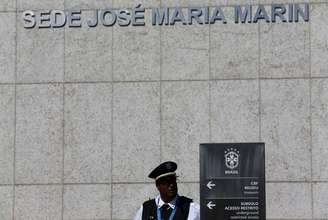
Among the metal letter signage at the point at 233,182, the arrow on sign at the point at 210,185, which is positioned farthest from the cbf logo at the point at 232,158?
the arrow on sign at the point at 210,185

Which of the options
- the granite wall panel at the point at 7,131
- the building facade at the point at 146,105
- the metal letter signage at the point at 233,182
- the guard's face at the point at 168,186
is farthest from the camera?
the granite wall panel at the point at 7,131

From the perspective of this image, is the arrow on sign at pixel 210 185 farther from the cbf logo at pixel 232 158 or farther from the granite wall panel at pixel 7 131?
the granite wall panel at pixel 7 131

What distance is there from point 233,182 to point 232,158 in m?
0.23

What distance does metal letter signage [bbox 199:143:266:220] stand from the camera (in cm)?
911

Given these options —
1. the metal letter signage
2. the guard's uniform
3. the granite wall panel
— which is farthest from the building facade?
the guard's uniform

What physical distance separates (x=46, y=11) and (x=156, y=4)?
154 cm

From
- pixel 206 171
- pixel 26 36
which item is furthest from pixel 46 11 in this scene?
pixel 206 171

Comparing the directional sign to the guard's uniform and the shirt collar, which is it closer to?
the guard's uniform

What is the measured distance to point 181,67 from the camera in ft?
44.7

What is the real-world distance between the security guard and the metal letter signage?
24 centimetres

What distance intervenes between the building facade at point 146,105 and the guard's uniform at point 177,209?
4364mm

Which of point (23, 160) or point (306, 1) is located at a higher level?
point (306, 1)

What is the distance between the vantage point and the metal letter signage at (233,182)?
911 cm

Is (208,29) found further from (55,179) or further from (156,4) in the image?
(55,179)
